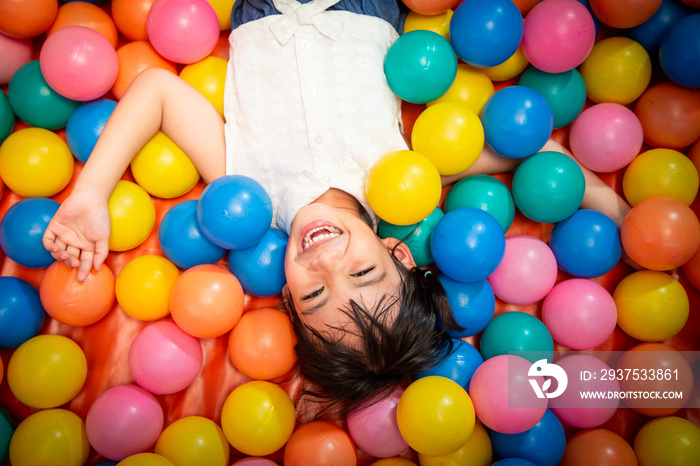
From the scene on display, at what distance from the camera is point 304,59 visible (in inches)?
68.6

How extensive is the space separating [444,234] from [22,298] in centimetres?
142

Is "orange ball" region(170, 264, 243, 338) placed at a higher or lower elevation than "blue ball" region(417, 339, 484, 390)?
higher

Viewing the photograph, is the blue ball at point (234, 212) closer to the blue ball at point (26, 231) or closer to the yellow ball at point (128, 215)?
the yellow ball at point (128, 215)

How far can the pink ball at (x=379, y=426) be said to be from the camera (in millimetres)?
1644

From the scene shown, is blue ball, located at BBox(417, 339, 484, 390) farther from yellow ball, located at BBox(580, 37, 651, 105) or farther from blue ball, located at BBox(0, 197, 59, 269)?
blue ball, located at BBox(0, 197, 59, 269)

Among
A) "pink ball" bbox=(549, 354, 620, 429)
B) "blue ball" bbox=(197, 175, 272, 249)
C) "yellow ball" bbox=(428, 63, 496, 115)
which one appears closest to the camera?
"blue ball" bbox=(197, 175, 272, 249)

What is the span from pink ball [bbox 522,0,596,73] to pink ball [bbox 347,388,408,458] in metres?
1.28

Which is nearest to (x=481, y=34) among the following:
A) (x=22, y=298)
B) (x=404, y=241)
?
(x=404, y=241)

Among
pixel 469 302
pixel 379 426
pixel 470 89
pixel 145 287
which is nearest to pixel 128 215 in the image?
pixel 145 287

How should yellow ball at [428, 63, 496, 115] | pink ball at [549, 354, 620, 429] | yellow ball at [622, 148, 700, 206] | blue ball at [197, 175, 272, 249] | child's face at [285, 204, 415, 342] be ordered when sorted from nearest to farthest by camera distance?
child's face at [285, 204, 415, 342] → blue ball at [197, 175, 272, 249] → pink ball at [549, 354, 620, 429] → yellow ball at [622, 148, 700, 206] → yellow ball at [428, 63, 496, 115]

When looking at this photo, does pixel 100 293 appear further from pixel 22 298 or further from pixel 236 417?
pixel 236 417

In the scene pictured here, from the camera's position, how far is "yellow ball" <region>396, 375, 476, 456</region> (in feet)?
4.83

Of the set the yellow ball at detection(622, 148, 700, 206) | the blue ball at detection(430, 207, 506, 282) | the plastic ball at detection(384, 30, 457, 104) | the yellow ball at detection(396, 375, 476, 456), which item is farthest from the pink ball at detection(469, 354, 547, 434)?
the plastic ball at detection(384, 30, 457, 104)

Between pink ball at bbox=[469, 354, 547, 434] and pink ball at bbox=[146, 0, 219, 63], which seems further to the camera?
pink ball at bbox=[146, 0, 219, 63]
